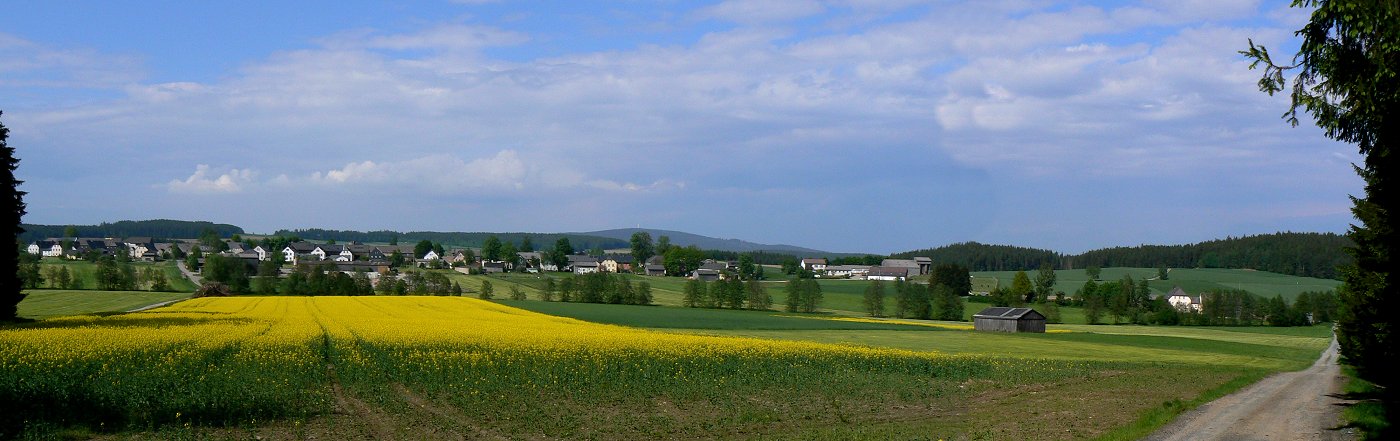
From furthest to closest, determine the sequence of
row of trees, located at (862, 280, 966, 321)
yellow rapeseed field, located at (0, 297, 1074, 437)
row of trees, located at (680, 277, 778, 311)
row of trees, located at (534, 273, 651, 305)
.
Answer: row of trees, located at (534, 273, 651, 305), row of trees, located at (680, 277, 778, 311), row of trees, located at (862, 280, 966, 321), yellow rapeseed field, located at (0, 297, 1074, 437)

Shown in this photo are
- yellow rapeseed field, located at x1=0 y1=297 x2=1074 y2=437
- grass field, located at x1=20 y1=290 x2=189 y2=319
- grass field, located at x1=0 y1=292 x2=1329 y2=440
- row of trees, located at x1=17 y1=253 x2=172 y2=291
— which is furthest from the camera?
row of trees, located at x1=17 y1=253 x2=172 y2=291

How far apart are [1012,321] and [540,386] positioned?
5545cm

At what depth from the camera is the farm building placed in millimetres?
74125

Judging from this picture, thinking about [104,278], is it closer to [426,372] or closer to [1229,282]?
[426,372]

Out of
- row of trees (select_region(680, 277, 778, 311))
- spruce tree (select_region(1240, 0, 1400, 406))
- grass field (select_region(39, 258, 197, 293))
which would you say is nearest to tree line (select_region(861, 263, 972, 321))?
row of trees (select_region(680, 277, 778, 311))

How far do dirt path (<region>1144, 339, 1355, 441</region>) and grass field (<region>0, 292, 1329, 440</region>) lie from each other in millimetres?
968

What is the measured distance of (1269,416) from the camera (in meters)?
22.4

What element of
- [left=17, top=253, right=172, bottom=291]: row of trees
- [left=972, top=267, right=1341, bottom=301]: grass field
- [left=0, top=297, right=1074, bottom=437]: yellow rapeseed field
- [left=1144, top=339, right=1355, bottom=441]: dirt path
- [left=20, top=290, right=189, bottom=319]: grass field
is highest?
[left=972, top=267, right=1341, bottom=301]: grass field

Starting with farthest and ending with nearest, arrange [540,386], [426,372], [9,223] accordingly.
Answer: [9,223] < [426,372] < [540,386]

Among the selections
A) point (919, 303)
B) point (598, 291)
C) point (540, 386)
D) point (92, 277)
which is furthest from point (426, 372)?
point (92, 277)

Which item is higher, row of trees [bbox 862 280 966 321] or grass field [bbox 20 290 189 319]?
row of trees [bbox 862 280 966 321]

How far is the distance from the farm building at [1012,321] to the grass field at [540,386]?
2753 centimetres

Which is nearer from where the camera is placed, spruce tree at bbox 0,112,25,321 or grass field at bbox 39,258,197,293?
spruce tree at bbox 0,112,25,321

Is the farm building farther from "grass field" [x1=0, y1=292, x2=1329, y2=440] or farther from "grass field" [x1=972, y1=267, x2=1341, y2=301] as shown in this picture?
"grass field" [x1=972, y1=267, x2=1341, y2=301]
